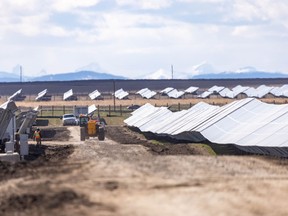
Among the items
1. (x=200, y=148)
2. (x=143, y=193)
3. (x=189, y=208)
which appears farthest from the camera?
(x=200, y=148)

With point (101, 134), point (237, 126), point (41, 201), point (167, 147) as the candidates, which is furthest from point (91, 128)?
point (41, 201)

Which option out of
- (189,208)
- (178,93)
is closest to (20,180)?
(189,208)

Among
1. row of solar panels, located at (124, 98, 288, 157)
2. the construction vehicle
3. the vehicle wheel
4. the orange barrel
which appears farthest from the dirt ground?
the orange barrel

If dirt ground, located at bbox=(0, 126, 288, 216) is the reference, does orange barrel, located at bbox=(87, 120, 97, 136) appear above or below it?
above

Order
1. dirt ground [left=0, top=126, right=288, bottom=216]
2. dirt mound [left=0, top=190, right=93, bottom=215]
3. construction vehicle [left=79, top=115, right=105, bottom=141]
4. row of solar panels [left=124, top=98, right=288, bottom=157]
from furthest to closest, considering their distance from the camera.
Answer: construction vehicle [left=79, top=115, right=105, bottom=141], row of solar panels [left=124, top=98, right=288, bottom=157], dirt mound [left=0, top=190, right=93, bottom=215], dirt ground [left=0, top=126, right=288, bottom=216]

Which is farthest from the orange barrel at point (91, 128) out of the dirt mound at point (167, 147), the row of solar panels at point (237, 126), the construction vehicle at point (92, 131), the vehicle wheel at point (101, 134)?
the row of solar panels at point (237, 126)

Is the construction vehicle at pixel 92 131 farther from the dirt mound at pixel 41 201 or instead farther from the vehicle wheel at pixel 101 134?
the dirt mound at pixel 41 201

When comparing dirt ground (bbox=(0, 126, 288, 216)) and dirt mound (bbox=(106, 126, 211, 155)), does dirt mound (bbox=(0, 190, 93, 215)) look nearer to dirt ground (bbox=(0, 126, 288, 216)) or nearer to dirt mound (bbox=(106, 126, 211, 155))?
dirt ground (bbox=(0, 126, 288, 216))

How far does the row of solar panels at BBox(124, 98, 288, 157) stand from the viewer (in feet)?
116

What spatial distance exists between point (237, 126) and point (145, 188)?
22148 mm

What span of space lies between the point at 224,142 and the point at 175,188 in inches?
730

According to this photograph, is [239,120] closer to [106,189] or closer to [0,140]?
[0,140]

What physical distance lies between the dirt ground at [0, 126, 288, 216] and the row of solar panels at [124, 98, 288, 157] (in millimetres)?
7988

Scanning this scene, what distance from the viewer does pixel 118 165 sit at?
24781 mm
